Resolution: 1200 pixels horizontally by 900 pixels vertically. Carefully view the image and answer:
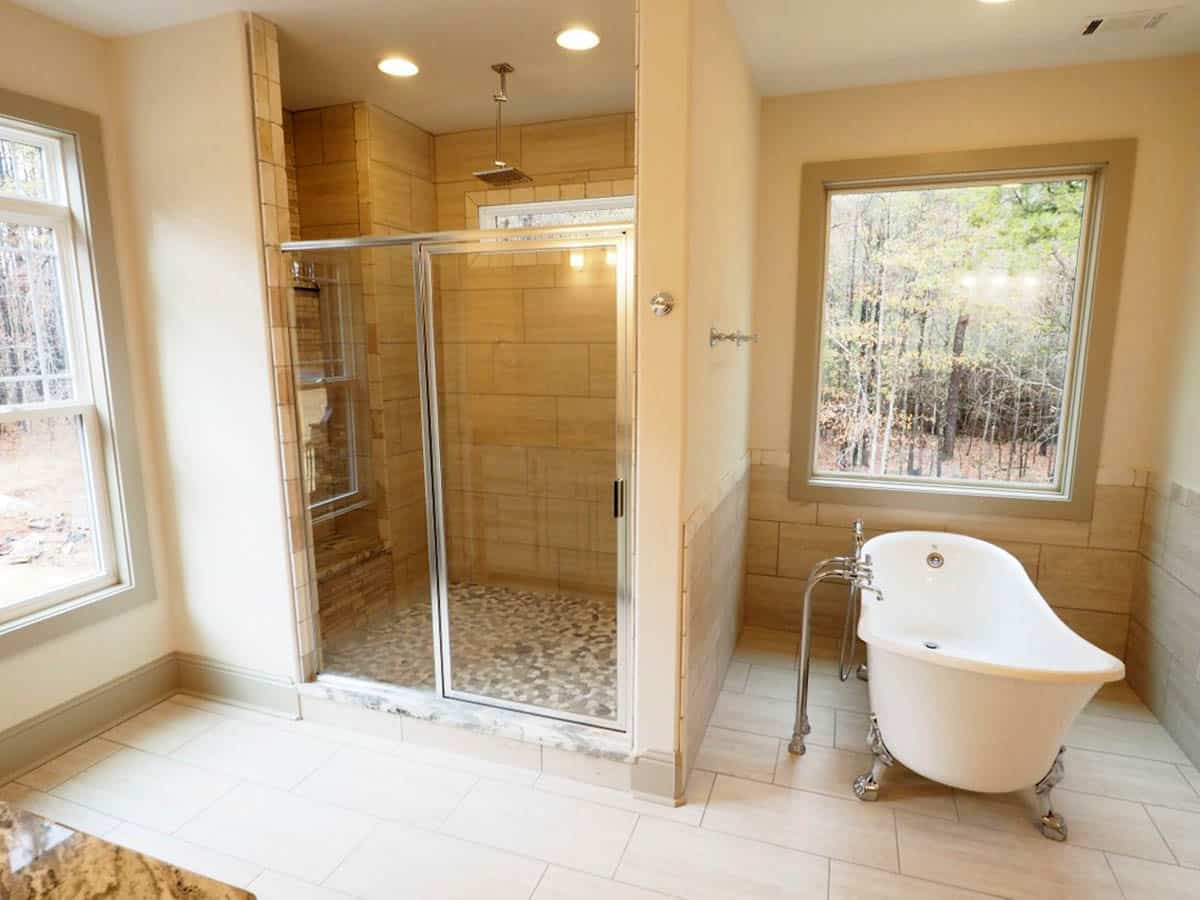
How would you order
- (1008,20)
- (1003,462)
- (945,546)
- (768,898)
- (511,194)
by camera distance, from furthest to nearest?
(511,194) < (1003,462) < (945,546) < (1008,20) < (768,898)

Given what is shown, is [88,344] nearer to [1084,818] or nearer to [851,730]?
[851,730]

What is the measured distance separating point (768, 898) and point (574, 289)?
230 centimetres

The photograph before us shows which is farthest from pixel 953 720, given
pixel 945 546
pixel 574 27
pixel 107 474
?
pixel 107 474

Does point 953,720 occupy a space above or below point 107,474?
below

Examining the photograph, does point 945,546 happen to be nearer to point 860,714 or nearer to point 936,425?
point 936,425

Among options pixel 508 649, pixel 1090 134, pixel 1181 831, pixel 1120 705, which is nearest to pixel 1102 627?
pixel 1120 705

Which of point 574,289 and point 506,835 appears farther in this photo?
point 574,289

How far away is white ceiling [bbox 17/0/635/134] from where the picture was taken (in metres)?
2.25

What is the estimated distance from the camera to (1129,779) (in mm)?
2287

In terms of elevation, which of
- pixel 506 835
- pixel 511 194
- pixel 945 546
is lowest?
pixel 506 835

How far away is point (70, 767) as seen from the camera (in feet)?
7.78

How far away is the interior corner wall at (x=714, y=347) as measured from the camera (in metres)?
2.00

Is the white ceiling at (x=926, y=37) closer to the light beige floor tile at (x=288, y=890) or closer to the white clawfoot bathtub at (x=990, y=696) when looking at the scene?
the white clawfoot bathtub at (x=990, y=696)

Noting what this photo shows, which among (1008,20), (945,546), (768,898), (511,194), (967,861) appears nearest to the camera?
(768,898)
